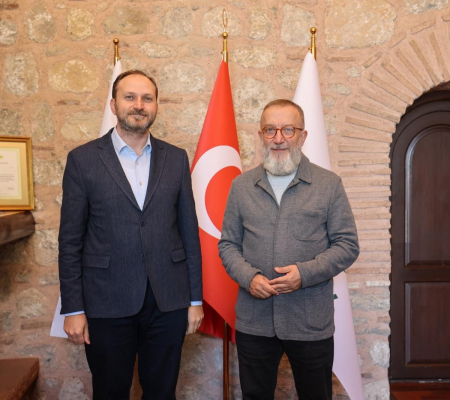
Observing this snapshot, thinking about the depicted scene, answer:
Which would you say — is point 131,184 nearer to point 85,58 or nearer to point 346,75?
point 85,58

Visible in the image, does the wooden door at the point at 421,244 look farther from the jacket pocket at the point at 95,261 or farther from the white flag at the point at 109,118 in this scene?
the jacket pocket at the point at 95,261

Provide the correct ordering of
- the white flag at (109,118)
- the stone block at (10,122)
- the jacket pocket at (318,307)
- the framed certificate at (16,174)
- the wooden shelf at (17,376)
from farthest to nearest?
1. the stone block at (10,122)
2. the framed certificate at (16,174)
3. the white flag at (109,118)
4. the wooden shelf at (17,376)
5. the jacket pocket at (318,307)

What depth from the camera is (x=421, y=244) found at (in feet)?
9.27

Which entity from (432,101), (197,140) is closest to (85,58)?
(197,140)

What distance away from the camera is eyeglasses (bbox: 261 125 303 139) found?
1.74 m

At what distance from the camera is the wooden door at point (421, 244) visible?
280 cm

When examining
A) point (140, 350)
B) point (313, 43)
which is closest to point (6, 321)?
point (140, 350)

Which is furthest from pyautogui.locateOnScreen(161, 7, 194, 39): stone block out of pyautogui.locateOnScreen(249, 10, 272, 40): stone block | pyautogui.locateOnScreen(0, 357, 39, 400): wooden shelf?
pyautogui.locateOnScreen(0, 357, 39, 400): wooden shelf

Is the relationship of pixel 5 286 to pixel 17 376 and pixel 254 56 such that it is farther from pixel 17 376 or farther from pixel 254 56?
pixel 254 56

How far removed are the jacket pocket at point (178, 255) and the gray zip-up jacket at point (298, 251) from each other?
19 centimetres

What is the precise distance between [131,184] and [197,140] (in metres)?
0.84

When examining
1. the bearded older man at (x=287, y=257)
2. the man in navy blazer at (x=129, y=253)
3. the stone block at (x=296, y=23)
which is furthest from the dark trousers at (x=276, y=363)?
the stone block at (x=296, y=23)

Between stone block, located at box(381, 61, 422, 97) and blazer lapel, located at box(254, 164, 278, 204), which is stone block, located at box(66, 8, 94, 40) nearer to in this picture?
blazer lapel, located at box(254, 164, 278, 204)

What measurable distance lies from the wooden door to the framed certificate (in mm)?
2150
